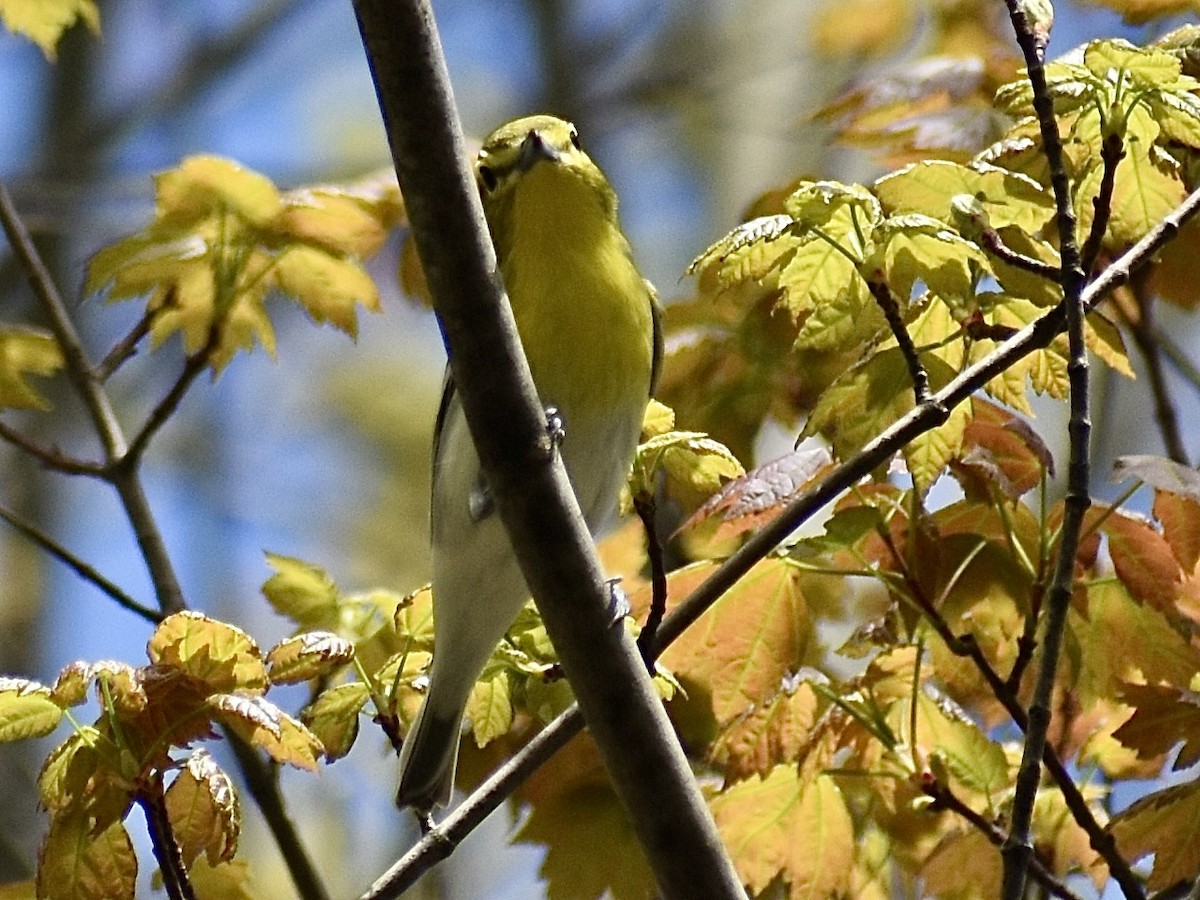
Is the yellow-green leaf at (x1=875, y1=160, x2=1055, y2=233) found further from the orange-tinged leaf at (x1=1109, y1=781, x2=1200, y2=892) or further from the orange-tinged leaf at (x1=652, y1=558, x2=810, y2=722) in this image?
the orange-tinged leaf at (x1=1109, y1=781, x2=1200, y2=892)

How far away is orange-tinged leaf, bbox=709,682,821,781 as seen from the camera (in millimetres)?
2748

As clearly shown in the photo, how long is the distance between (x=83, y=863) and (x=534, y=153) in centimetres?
179

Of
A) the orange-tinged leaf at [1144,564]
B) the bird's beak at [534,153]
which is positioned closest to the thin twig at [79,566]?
→ the bird's beak at [534,153]

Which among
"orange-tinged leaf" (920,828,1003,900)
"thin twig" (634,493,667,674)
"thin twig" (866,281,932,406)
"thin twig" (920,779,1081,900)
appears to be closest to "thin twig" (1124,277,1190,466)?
"orange-tinged leaf" (920,828,1003,900)

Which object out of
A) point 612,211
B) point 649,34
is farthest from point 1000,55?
point 649,34

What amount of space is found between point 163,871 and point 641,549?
164 centimetres

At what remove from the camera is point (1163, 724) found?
256 centimetres

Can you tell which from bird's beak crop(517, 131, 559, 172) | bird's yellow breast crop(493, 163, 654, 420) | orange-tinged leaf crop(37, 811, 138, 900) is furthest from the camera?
bird's beak crop(517, 131, 559, 172)

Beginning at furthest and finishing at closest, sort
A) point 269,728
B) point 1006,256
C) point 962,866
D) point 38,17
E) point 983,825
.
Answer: point 38,17, point 962,866, point 983,825, point 1006,256, point 269,728

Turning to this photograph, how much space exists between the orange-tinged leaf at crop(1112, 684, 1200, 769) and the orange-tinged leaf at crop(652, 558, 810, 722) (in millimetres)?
582

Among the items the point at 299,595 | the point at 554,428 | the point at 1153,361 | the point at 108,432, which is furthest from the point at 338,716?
the point at 1153,361

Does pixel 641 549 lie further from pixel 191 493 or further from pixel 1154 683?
pixel 191 493

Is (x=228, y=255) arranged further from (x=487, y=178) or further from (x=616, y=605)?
(x=616, y=605)

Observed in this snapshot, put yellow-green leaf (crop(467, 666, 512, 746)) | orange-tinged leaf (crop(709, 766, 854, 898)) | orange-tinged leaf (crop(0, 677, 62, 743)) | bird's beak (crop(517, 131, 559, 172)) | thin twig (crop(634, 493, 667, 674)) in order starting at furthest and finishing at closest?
bird's beak (crop(517, 131, 559, 172))
orange-tinged leaf (crop(709, 766, 854, 898))
yellow-green leaf (crop(467, 666, 512, 746))
thin twig (crop(634, 493, 667, 674))
orange-tinged leaf (crop(0, 677, 62, 743))
